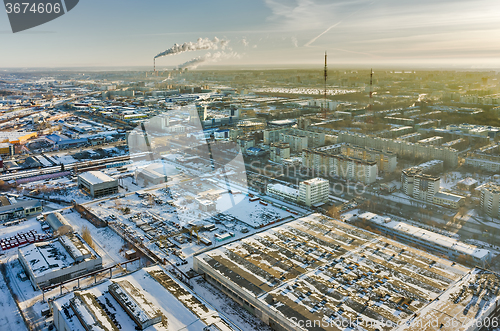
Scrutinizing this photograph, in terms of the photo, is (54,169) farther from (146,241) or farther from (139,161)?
(146,241)

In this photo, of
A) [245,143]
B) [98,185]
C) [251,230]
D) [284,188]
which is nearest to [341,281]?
[251,230]

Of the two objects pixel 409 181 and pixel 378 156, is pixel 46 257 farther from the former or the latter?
pixel 378 156

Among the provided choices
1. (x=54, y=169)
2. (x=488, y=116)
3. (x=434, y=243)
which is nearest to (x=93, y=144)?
(x=54, y=169)

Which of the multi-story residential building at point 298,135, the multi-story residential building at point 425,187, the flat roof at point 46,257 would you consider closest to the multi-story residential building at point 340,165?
the multi-story residential building at point 425,187

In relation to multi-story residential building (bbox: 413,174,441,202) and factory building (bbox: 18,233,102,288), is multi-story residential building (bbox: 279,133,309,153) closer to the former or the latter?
multi-story residential building (bbox: 413,174,441,202)

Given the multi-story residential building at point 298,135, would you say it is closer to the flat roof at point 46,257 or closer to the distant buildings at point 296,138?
the distant buildings at point 296,138
